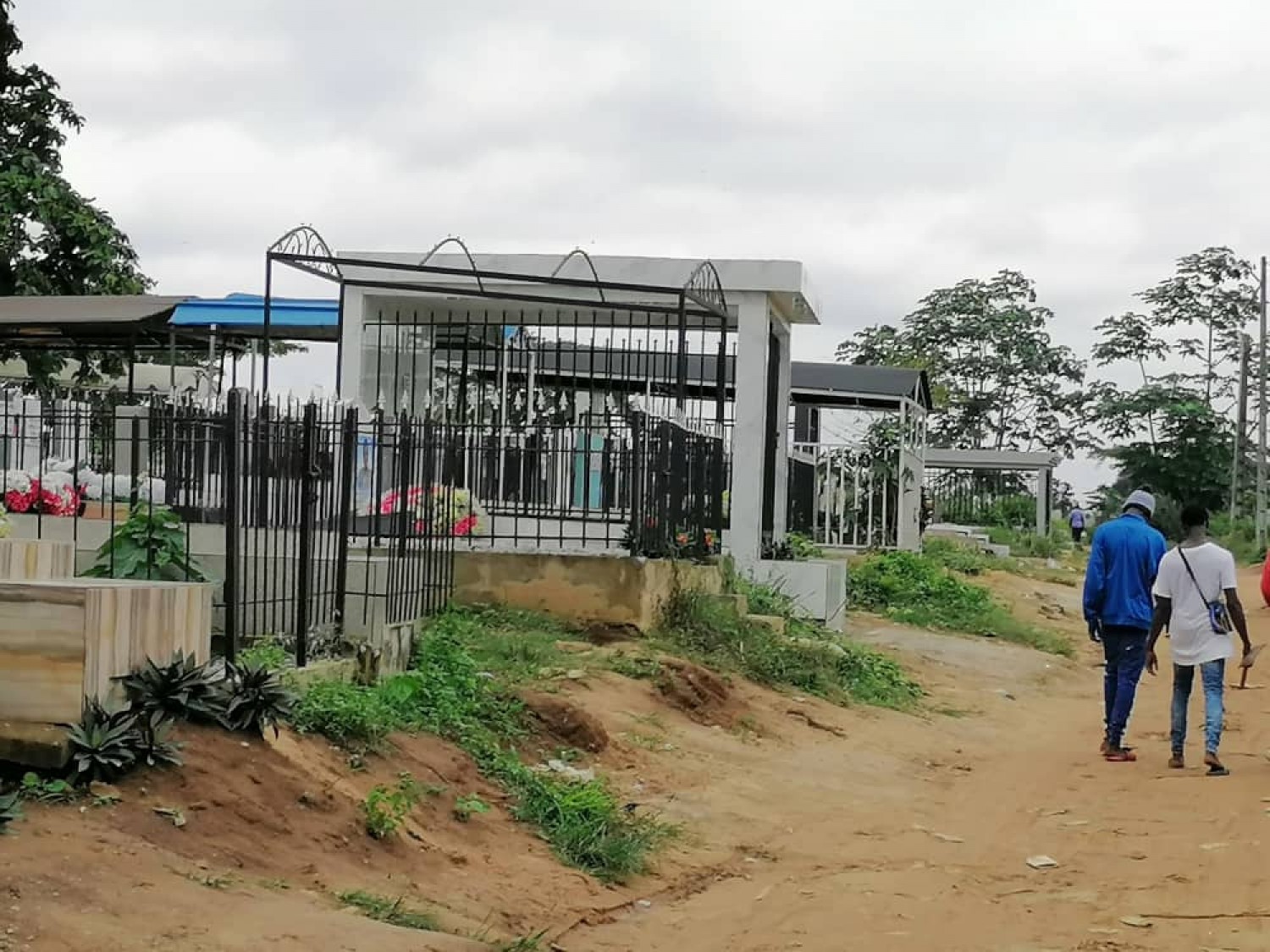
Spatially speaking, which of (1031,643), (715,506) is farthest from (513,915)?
(1031,643)

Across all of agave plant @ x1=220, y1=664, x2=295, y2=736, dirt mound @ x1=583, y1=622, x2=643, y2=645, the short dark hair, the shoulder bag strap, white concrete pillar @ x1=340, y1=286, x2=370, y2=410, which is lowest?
dirt mound @ x1=583, y1=622, x2=643, y2=645

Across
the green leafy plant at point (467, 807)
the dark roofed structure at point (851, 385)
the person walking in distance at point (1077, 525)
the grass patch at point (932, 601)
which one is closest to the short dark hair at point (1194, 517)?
the green leafy plant at point (467, 807)

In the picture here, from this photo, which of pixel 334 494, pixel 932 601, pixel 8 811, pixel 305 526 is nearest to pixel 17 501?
pixel 334 494

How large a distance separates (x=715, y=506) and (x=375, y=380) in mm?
4386

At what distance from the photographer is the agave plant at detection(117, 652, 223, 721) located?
6641mm

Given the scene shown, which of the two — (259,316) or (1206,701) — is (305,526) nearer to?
(1206,701)

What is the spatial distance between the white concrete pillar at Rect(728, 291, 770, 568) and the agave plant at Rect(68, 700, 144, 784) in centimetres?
1061

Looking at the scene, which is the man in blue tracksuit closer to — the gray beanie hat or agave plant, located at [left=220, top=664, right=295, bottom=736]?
the gray beanie hat

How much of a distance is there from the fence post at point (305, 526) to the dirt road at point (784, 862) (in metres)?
1.50

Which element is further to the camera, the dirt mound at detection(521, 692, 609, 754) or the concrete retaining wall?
the concrete retaining wall

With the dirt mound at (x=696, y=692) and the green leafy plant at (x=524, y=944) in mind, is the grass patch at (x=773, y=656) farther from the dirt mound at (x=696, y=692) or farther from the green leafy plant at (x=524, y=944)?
the green leafy plant at (x=524, y=944)

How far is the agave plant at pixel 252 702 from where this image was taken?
275 inches

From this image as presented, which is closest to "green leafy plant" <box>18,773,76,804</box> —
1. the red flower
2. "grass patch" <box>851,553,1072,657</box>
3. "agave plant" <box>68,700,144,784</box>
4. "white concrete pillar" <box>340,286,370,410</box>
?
"agave plant" <box>68,700,144,784</box>

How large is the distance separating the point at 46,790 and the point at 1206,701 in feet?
24.0
